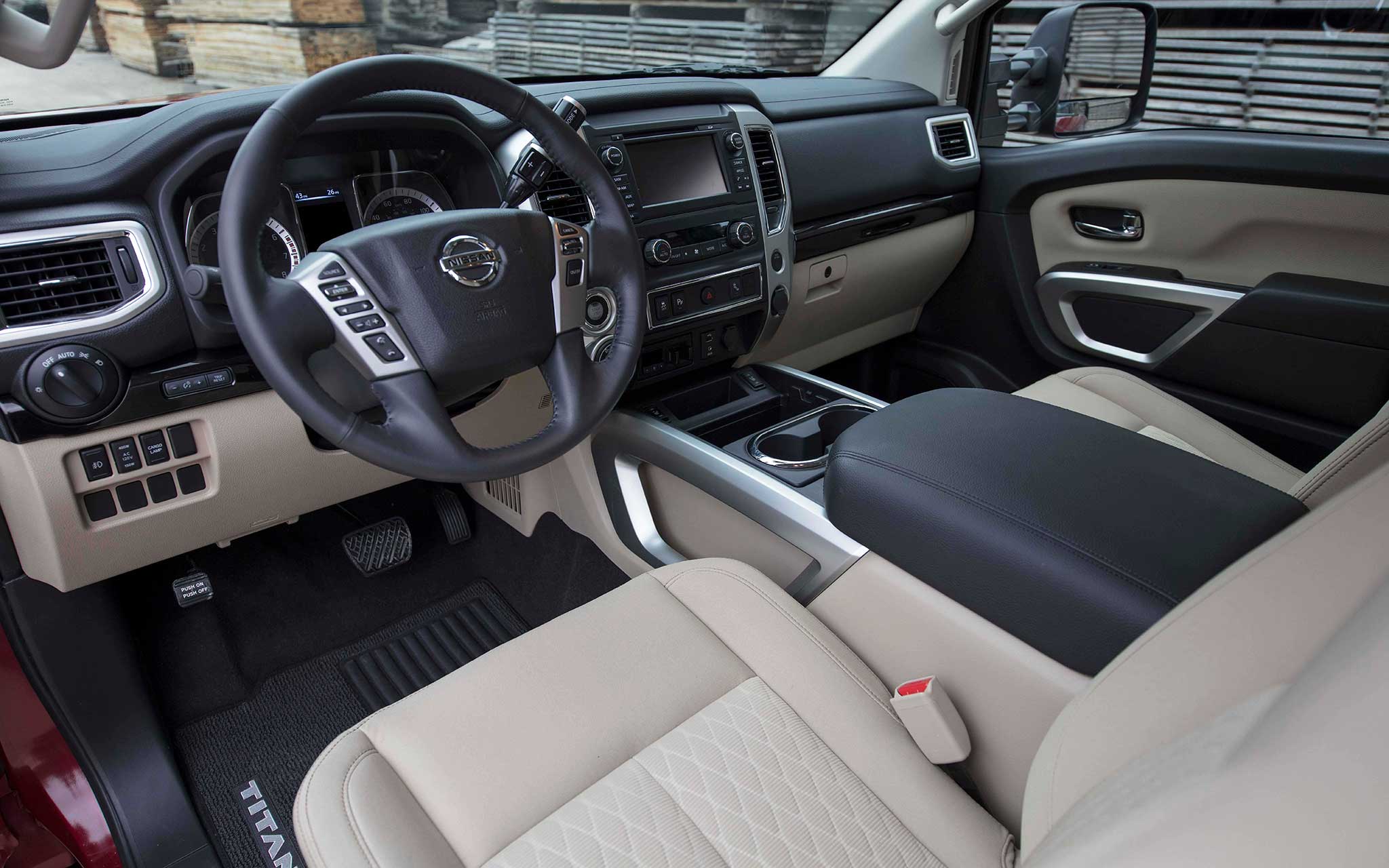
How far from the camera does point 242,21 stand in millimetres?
2004

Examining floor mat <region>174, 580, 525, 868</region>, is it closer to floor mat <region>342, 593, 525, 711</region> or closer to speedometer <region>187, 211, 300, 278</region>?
floor mat <region>342, 593, 525, 711</region>

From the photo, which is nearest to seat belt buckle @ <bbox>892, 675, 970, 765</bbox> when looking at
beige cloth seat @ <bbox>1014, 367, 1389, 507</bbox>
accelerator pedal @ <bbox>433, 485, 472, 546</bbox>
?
beige cloth seat @ <bbox>1014, 367, 1389, 507</bbox>

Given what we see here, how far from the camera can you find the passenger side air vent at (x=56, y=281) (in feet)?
3.52

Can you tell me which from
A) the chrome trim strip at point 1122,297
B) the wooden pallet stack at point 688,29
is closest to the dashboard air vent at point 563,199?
the wooden pallet stack at point 688,29

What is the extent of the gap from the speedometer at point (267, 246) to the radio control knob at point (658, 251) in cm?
59

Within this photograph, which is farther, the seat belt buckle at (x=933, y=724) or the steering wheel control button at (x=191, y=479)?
the steering wheel control button at (x=191, y=479)

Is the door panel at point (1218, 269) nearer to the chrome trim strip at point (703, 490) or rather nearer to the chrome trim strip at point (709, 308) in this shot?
the chrome trim strip at point (709, 308)

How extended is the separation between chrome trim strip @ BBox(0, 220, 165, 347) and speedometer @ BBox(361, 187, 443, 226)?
0.96 feet

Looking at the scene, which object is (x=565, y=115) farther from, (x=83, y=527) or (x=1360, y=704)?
(x=1360, y=704)

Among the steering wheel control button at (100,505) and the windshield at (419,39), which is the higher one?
the windshield at (419,39)

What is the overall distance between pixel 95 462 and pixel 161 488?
0.38 feet

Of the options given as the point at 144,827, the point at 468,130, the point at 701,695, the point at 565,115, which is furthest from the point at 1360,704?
the point at 144,827

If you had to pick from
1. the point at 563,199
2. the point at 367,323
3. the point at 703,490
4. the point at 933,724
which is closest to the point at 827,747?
the point at 933,724

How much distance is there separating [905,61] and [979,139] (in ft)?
0.99
